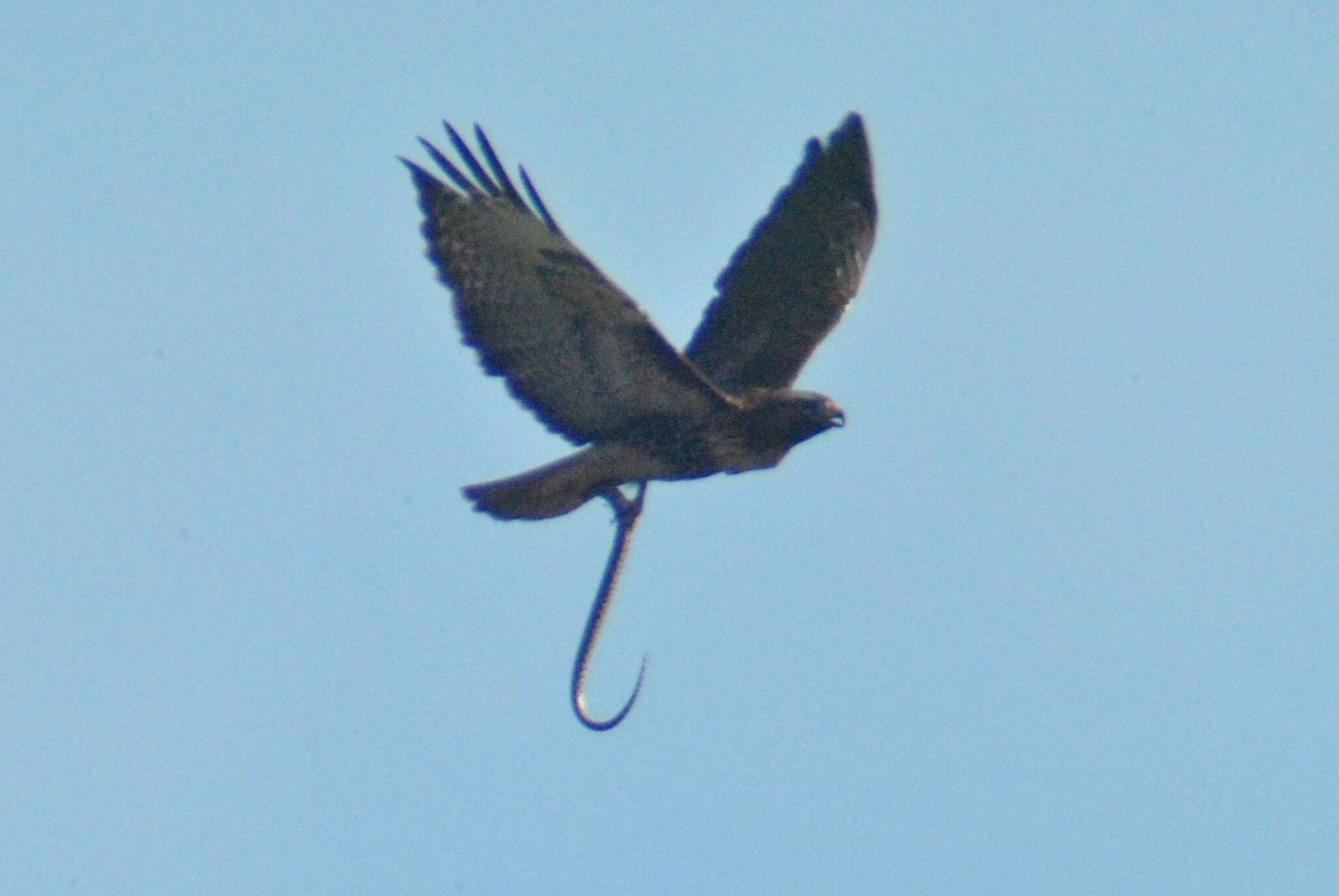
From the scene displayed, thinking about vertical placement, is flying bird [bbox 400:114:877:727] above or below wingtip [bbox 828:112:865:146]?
below

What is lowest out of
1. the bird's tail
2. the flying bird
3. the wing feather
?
the bird's tail

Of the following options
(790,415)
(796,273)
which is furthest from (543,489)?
(796,273)

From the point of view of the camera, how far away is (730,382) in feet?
31.3

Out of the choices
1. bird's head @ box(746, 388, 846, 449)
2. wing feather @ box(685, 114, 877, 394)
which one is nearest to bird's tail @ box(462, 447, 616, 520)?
bird's head @ box(746, 388, 846, 449)

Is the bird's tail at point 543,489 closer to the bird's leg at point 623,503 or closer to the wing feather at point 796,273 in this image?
the bird's leg at point 623,503

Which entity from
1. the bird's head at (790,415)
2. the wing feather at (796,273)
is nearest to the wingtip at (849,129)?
the wing feather at (796,273)

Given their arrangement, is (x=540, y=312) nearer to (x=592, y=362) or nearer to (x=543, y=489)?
(x=592, y=362)

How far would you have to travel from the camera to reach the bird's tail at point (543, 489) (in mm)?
8695

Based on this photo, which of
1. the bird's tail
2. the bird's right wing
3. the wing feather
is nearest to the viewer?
the bird's right wing

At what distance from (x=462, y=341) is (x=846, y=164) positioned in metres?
2.23

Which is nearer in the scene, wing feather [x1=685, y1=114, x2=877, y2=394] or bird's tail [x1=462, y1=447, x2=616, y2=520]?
bird's tail [x1=462, y1=447, x2=616, y2=520]

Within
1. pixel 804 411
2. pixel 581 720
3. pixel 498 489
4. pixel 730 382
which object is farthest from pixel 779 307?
pixel 581 720

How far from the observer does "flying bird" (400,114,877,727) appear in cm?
823

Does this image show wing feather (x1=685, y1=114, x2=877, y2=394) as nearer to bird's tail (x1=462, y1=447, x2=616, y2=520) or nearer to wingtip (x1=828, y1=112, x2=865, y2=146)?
wingtip (x1=828, y1=112, x2=865, y2=146)
